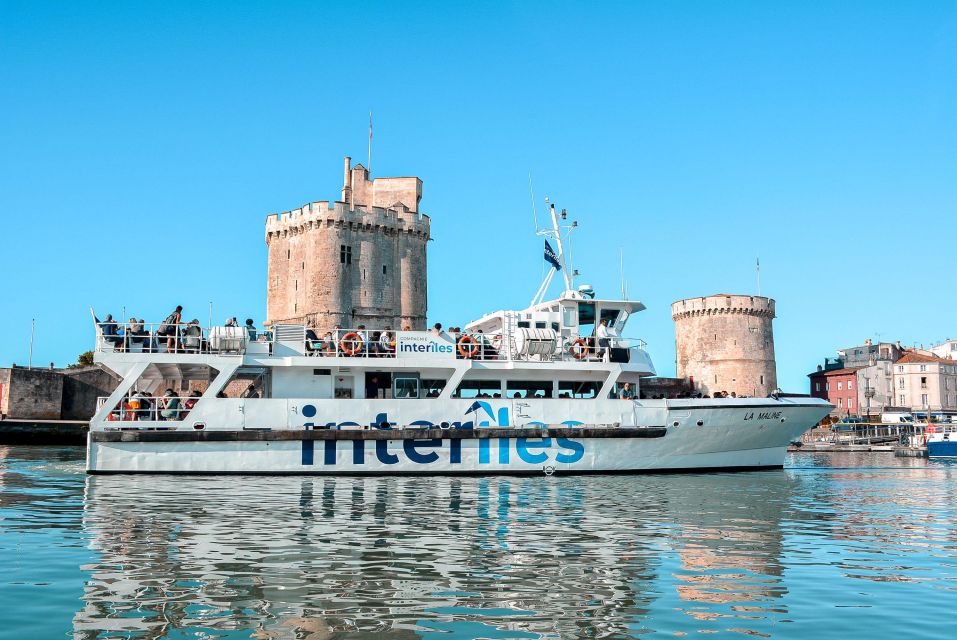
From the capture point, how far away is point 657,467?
21531 millimetres

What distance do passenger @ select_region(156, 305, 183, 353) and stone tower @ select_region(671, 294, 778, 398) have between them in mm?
63293

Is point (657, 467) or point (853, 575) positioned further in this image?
point (657, 467)

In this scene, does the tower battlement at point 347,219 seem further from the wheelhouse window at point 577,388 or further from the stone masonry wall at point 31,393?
the wheelhouse window at point 577,388

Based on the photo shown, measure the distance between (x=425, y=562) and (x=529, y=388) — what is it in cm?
1383

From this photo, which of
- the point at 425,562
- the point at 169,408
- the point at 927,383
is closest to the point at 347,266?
the point at 169,408

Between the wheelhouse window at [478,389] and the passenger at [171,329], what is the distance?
7.10 meters

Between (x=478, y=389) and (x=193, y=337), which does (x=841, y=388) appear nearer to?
(x=478, y=389)

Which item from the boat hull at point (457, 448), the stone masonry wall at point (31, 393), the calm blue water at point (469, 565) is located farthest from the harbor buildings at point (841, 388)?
the calm blue water at point (469, 565)

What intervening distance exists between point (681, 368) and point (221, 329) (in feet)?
224

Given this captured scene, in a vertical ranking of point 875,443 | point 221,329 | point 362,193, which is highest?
point 362,193

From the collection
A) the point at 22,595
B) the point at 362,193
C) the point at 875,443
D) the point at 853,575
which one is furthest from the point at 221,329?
the point at 875,443

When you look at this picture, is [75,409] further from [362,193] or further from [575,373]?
[575,373]

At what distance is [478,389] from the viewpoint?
73.5ft

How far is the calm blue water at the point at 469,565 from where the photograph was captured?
6.75 meters
